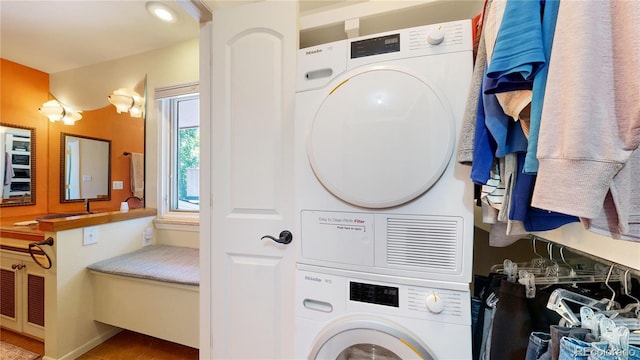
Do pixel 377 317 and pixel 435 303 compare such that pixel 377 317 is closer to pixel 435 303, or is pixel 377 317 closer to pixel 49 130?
pixel 435 303

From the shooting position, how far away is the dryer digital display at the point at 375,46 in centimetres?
88

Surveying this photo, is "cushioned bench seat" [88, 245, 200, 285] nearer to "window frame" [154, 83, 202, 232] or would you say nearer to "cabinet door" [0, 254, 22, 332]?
"window frame" [154, 83, 202, 232]

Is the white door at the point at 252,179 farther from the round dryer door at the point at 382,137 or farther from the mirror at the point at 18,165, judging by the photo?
the mirror at the point at 18,165

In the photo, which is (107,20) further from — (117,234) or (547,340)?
(547,340)

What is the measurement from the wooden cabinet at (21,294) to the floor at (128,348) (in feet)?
0.29

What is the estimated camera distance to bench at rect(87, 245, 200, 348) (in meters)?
1.59

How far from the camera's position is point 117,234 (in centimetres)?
198

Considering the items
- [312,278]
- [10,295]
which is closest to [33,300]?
[10,295]

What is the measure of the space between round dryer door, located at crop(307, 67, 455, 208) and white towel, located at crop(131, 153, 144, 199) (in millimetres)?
2234

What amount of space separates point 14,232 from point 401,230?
2.83 m

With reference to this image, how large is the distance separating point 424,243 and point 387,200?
0.65ft

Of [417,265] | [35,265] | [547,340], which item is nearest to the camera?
[547,340]

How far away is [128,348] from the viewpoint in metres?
1.81

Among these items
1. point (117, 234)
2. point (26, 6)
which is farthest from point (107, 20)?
point (117, 234)
